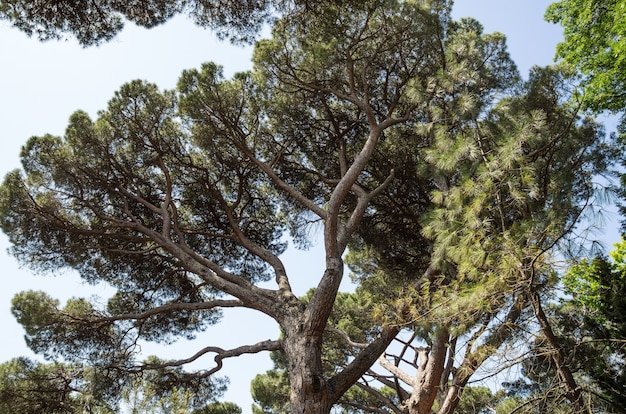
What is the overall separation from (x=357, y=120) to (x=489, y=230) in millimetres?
3891

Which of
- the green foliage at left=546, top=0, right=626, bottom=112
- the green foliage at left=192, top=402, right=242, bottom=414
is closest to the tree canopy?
the green foliage at left=546, top=0, right=626, bottom=112

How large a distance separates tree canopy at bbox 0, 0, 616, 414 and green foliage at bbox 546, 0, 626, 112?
34 cm

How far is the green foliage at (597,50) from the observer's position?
634 cm

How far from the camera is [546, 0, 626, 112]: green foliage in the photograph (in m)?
6.34

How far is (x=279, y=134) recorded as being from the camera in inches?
301

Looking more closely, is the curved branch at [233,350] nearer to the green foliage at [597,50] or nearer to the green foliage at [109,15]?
the green foliage at [109,15]

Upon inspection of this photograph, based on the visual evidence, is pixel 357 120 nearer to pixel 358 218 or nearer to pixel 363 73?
pixel 363 73

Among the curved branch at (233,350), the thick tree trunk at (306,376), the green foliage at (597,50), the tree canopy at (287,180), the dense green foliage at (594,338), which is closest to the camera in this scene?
the dense green foliage at (594,338)

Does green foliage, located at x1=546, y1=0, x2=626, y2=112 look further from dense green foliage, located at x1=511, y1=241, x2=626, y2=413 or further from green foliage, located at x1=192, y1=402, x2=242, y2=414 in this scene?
green foliage, located at x1=192, y1=402, x2=242, y2=414

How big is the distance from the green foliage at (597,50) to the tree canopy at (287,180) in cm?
34

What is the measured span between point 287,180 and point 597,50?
15.5ft

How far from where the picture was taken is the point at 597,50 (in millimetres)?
6746

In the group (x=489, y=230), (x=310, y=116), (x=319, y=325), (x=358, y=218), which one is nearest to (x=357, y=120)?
(x=310, y=116)

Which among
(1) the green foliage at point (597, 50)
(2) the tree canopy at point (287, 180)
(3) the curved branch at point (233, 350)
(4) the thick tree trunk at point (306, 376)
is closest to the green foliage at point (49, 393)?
(2) the tree canopy at point (287, 180)
